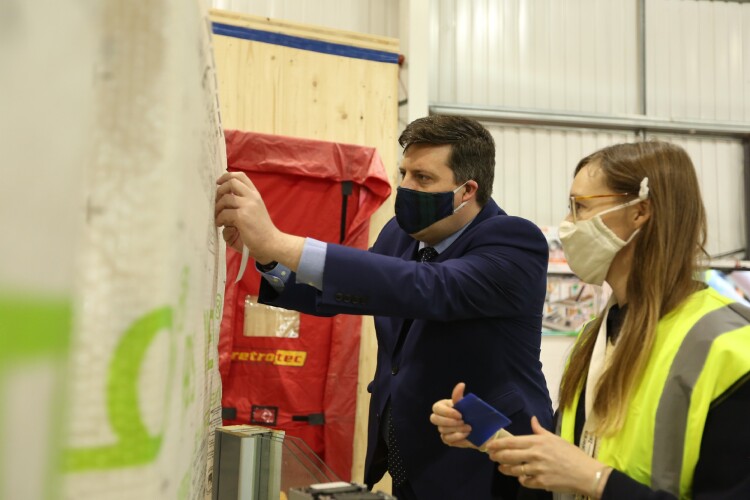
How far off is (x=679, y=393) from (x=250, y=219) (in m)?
0.79

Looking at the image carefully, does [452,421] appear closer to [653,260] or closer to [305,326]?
[653,260]

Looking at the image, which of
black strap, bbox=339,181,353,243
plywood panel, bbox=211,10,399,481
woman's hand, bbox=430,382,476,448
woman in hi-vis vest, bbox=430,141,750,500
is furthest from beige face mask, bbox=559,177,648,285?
plywood panel, bbox=211,10,399,481

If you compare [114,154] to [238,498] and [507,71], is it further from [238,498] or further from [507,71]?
[507,71]

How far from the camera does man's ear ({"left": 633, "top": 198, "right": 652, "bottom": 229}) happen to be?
4.09 ft

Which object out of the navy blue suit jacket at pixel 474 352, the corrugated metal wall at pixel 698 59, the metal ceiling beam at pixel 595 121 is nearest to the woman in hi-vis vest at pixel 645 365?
the navy blue suit jacket at pixel 474 352

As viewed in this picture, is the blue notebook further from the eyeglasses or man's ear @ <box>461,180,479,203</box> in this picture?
man's ear @ <box>461,180,479,203</box>

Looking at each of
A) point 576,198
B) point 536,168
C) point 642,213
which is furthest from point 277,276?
point 536,168

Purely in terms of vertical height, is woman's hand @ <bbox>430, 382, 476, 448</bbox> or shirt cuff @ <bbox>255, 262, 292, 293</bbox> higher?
shirt cuff @ <bbox>255, 262, 292, 293</bbox>

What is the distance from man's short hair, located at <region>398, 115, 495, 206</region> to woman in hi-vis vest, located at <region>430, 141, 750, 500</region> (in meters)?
0.40

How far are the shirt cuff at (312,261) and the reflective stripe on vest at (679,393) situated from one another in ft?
2.10

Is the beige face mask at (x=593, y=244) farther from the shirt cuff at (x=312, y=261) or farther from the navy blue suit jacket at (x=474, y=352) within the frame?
the shirt cuff at (x=312, y=261)

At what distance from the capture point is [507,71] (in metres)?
4.98

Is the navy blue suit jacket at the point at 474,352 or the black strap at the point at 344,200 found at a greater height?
the black strap at the point at 344,200

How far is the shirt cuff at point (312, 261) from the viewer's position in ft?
4.20
